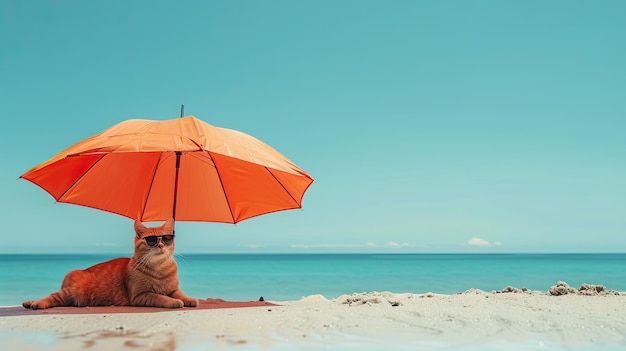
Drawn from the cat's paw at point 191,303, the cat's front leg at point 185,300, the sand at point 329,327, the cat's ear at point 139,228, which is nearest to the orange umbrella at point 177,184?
the cat's ear at point 139,228

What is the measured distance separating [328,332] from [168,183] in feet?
11.1

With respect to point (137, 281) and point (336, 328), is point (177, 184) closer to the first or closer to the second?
point (137, 281)

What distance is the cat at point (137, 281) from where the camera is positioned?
6.02 m

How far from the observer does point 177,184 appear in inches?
255

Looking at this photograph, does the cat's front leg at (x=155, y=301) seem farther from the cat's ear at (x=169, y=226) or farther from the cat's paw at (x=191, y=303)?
the cat's ear at (x=169, y=226)

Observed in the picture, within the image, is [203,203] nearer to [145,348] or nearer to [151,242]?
[151,242]

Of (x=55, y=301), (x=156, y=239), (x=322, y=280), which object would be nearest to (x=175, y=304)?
(x=156, y=239)

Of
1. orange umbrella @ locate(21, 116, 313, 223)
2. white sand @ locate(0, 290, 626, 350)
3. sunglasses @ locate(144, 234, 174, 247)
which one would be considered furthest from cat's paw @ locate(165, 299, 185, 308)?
orange umbrella @ locate(21, 116, 313, 223)

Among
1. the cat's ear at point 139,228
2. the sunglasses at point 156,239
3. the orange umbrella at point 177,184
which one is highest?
the orange umbrella at point 177,184

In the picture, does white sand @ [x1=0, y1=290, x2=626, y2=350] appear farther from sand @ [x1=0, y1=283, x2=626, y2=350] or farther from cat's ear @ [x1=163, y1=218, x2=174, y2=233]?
cat's ear @ [x1=163, y1=218, x2=174, y2=233]

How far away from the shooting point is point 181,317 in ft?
17.0

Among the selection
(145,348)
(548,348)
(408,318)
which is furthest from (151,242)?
(548,348)

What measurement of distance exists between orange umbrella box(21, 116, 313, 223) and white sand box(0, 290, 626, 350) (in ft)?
4.78

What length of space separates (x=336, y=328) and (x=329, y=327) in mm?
76
